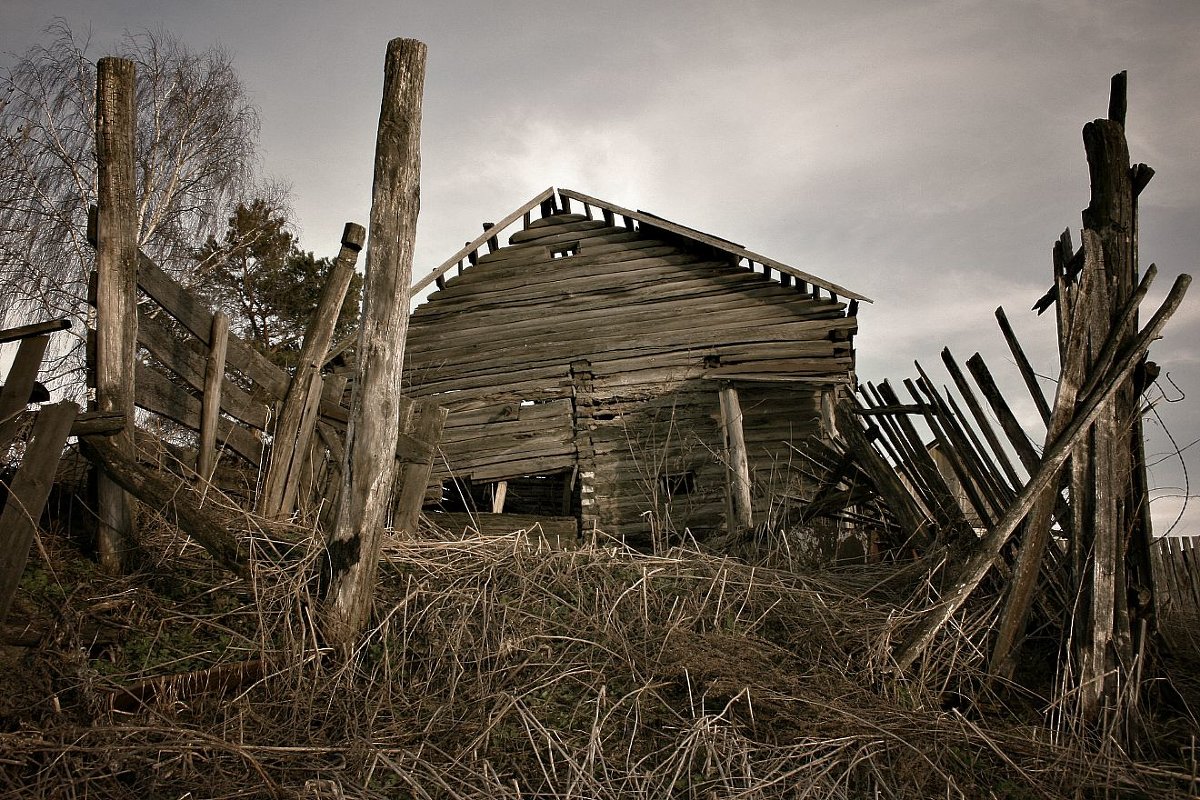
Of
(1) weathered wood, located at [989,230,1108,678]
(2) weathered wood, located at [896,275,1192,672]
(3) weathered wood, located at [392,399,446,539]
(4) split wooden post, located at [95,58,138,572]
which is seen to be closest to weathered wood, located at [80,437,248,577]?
(4) split wooden post, located at [95,58,138,572]

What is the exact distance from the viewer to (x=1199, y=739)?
11.9ft

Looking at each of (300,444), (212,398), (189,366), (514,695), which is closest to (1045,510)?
(514,695)

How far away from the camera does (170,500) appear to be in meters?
3.87

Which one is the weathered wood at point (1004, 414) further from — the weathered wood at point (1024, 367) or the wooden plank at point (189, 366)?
the wooden plank at point (189, 366)

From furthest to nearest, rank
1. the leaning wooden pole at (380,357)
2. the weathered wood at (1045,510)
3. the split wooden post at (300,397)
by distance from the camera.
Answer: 1. the split wooden post at (300,397)
2. the weathered wood at (1045,510)
3. the leaning wooden pole at (380,357)

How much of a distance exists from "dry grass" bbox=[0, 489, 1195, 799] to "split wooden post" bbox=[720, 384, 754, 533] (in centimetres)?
596

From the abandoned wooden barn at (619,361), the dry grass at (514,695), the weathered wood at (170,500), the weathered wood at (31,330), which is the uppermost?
the abandoned wooden barn at (619,361)

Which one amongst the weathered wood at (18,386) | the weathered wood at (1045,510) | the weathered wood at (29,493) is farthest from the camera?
the weathered wood at (1045,510)

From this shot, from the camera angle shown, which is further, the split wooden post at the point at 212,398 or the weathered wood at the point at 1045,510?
the split wooden post at the point at 212,398

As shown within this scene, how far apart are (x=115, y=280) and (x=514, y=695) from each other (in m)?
2.90

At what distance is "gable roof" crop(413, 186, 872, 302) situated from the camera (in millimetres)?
12305

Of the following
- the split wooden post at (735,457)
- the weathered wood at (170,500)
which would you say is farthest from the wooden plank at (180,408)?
the split wooden post at (735,457)

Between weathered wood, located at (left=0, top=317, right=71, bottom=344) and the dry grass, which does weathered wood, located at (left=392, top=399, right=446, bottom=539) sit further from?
weathered wood, located at (left=0, top=317, right=71, bottom=344)

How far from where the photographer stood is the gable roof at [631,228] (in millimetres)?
12305
